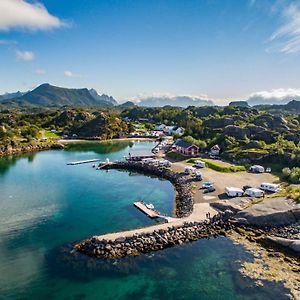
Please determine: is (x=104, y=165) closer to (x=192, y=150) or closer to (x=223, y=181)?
(x=192, y=150)

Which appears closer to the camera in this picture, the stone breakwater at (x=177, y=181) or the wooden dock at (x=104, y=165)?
the stone breakwater at (x=177, y=181)

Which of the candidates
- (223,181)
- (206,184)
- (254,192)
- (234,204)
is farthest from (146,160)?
(234,204)

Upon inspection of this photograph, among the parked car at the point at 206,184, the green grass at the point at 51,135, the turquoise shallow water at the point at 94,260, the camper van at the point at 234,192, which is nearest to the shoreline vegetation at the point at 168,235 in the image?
the turquoise shallow water at the point at 94,260

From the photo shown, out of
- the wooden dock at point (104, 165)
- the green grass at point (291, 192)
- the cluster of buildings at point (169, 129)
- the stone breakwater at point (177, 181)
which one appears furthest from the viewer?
the cluster of buildings at point (169, 129)

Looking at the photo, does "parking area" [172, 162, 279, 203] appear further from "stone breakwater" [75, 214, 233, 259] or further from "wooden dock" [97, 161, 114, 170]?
"wooden dock" [97, 161, 114, 170]

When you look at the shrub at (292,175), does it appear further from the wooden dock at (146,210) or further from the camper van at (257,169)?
the wooden dock at (146,210)

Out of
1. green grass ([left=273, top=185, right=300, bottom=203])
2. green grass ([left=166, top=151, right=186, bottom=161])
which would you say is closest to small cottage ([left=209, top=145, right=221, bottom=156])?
green grass ([left=166, top=151, right=186, bottom=161])
